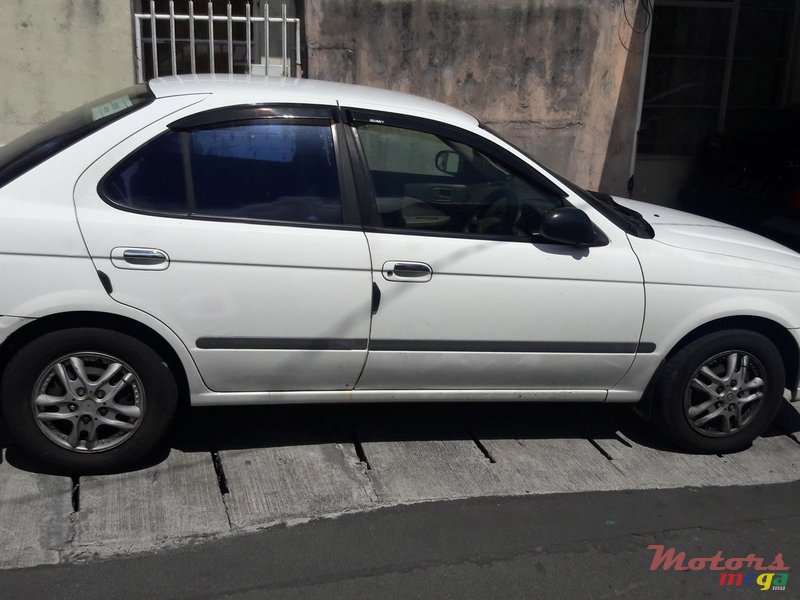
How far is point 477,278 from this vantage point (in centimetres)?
419

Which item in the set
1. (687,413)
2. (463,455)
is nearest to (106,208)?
(463,455)

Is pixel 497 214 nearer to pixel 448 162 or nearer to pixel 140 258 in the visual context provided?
pixel 448 162

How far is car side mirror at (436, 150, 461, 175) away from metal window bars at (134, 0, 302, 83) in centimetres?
329

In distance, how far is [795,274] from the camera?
4.66 meters

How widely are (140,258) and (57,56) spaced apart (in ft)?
14.3

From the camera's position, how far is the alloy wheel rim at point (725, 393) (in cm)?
460

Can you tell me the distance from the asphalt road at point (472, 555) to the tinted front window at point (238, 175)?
143cm

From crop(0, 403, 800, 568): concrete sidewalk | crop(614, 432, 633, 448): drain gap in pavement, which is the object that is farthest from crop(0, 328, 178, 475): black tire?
crop(614, 432, 633, 448): drain gap in pavement

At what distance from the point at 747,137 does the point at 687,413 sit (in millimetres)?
4905

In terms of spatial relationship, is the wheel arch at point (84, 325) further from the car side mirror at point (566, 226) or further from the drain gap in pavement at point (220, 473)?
the car side mirror at point (566, 226)

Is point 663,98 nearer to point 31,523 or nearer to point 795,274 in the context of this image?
point 795,274

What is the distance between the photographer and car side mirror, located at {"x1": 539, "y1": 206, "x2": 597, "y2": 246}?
4.20m

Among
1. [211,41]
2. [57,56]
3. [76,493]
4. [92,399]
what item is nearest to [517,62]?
[211,41]

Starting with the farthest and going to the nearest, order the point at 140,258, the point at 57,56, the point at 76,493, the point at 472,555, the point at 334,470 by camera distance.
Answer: the point at 57,56, the point at 334,470, the point at 76,493, the point at 140,258, the point at 472,555
